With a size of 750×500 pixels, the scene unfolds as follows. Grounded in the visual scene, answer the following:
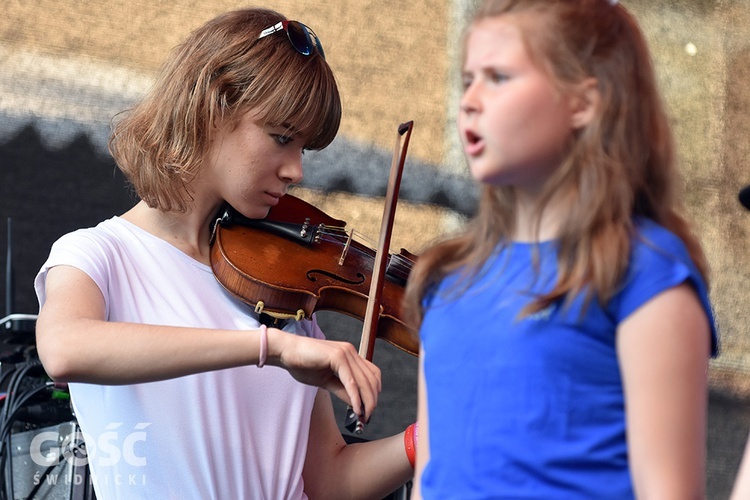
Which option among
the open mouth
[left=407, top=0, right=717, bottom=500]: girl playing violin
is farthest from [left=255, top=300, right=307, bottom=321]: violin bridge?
the open mouth

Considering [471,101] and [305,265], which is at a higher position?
[471,101]

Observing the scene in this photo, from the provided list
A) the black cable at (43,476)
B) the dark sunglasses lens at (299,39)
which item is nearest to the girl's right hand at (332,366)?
the dark sunglasses lens at (299,39)

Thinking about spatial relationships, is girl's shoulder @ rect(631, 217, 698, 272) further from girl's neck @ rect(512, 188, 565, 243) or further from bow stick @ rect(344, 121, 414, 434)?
bow stick @ rect(344, 121, 414, 434)

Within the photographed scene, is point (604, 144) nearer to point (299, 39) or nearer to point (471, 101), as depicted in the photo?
→ point (471, 101)

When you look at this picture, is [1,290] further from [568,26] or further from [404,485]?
[568,26]

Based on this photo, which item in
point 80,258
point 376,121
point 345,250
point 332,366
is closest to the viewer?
point 332,366

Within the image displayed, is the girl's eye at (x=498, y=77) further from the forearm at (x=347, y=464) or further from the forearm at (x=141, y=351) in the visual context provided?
the forearm at (x=347, y=464)

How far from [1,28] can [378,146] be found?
2.72 ft

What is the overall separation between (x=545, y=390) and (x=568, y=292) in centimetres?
7

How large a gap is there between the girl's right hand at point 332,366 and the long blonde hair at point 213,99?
1.25 feet

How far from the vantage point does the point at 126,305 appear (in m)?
1.25

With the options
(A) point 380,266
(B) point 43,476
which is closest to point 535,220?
(A) point 380,266

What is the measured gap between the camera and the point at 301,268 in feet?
4.56

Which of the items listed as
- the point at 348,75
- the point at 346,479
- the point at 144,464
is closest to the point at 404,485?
the point at 346,479
